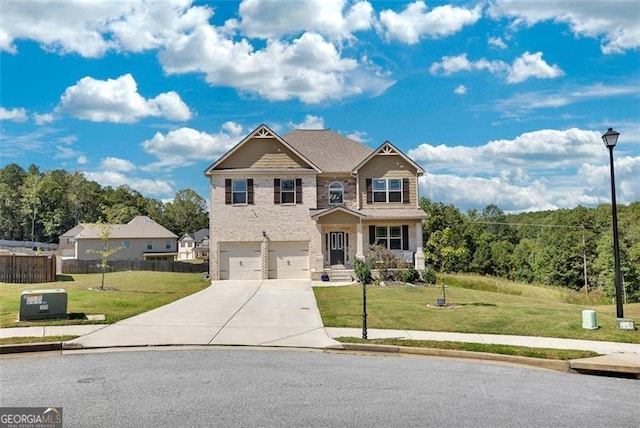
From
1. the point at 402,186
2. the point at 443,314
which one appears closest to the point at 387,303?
the point at 443,314

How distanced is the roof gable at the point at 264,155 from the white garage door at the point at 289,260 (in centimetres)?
467

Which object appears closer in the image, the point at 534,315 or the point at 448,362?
the point at 448,362

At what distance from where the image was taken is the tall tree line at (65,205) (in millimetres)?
94062

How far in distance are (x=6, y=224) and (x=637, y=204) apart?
115207mm

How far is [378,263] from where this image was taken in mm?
26297

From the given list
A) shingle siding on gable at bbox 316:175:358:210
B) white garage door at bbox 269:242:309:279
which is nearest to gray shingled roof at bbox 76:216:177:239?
white garage door at bbox 269:242:309:279

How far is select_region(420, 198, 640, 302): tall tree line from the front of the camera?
166 ft

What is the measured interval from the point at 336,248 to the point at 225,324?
1686 centimetres

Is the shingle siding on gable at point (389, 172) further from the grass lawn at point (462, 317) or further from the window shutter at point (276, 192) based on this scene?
the grass lawn at point (462, 317)

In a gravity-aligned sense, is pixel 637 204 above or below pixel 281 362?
above

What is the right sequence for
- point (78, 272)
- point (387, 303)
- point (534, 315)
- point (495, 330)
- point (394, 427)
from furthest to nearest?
point (78, 272)
point (387, 303)
point (534, 315)
point (495, 330)
point (394, 427)

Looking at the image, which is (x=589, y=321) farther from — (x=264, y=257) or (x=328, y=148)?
(x=328, y=148)

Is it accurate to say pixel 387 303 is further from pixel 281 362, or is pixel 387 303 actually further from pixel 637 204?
pixel 637 204

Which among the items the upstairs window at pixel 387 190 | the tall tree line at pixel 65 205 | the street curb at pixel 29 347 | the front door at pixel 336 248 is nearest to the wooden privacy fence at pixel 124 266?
the front door at pixel 336 248
